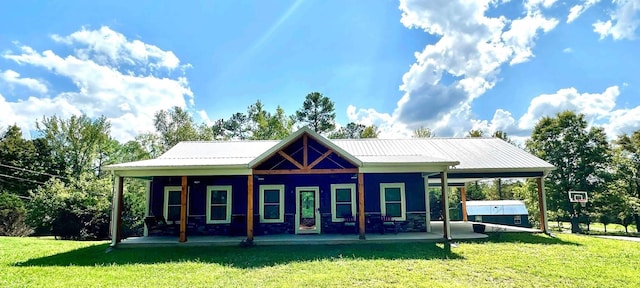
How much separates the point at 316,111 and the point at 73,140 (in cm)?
2004

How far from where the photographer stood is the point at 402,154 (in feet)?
46.2

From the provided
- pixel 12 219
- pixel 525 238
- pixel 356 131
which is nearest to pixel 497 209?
pixel 525 238

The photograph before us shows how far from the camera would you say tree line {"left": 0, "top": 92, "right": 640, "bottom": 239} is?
17828 mm

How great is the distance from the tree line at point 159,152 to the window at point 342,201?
32.8 ft

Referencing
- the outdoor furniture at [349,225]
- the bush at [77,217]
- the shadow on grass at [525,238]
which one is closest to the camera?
the shadow on grass at [525,238]

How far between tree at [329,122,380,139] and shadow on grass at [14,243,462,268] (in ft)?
82.0

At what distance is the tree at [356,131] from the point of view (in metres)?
35.3

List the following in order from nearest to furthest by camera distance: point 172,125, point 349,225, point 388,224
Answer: point 388,224 < point 349,225 < point 172,125

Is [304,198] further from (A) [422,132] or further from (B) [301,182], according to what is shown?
(A) [422,132]

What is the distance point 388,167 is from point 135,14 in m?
9.72

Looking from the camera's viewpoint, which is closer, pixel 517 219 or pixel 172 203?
pixel 172 203

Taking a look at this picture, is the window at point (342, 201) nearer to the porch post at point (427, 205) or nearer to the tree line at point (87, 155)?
the porch post at point (427, 205)

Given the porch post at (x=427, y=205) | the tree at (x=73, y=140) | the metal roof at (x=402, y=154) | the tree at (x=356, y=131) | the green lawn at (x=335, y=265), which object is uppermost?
the tree at (x=356, y=131)

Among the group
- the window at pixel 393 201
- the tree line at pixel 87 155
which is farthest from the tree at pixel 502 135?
the window at pixel 393 201
